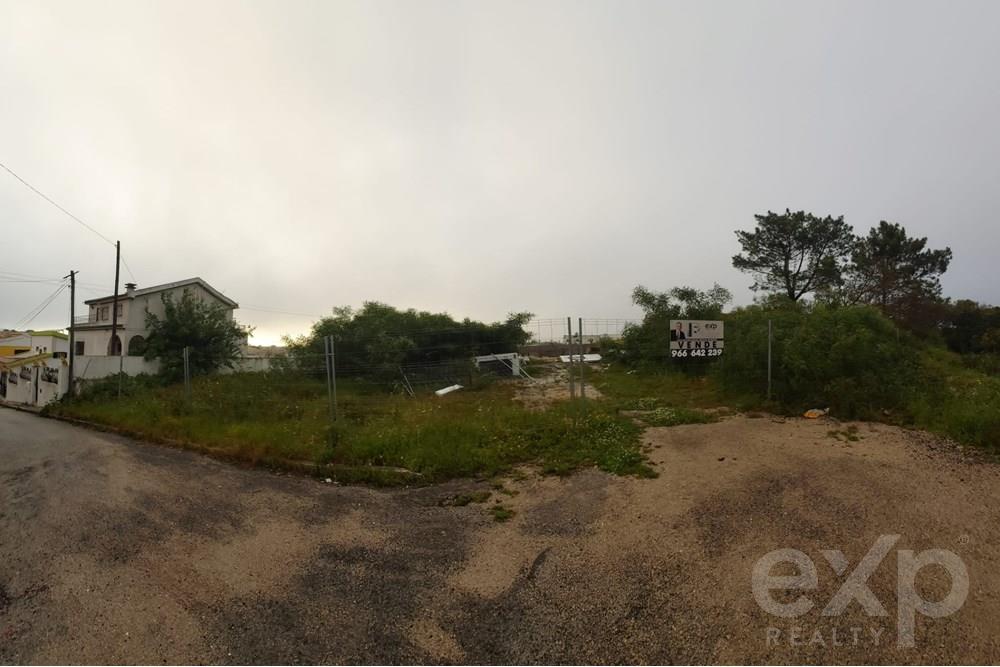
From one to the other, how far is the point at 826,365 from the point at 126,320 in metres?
32.8

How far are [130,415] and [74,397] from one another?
27.1ft

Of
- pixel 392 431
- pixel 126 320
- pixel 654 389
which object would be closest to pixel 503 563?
pixel 392 431

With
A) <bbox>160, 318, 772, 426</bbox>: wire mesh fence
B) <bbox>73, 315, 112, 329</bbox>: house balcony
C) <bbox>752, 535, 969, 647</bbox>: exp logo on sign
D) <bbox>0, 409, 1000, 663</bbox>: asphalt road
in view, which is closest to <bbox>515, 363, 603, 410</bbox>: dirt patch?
<bbox>160, 318, 772, 426</bbox>: wire mesh fence

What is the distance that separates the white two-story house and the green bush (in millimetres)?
27082

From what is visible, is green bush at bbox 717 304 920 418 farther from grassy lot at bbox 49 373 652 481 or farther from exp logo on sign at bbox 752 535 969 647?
exp logo on sign at bbox 752 535 969 647

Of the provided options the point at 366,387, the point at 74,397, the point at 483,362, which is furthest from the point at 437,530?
the point at 74,397

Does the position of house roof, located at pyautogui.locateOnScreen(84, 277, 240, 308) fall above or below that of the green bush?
above

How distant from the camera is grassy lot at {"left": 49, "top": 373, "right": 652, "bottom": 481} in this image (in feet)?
18.6

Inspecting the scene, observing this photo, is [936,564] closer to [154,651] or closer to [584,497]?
[584,497]

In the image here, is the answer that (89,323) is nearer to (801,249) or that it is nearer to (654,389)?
(654,389)

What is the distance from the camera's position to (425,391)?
43.4 feet

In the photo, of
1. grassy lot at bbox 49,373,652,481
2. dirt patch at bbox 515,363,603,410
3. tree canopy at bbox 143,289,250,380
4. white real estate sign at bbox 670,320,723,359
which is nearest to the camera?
grassy lot at bbox 49,373,652,481

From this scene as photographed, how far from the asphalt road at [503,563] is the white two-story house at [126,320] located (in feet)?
79.2

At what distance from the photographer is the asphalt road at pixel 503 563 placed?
2.37 m
